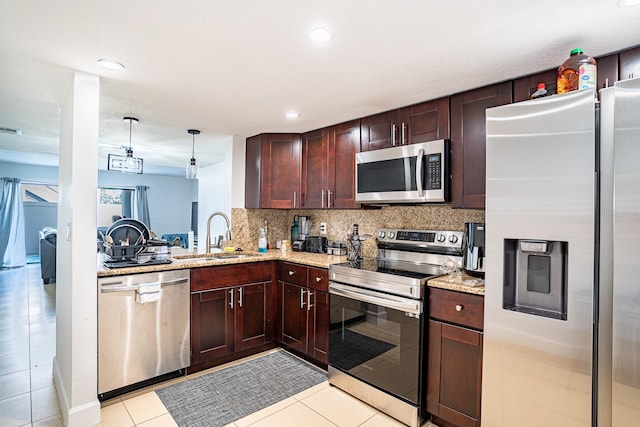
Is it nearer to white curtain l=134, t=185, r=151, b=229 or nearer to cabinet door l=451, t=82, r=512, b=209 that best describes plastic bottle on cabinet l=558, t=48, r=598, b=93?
cabinet door l=451, t=82, r=512, b=209

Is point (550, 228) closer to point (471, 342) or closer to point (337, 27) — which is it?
point (471, 342)

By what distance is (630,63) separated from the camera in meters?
1.73

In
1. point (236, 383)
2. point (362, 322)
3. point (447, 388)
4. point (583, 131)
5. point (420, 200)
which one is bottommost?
point (236, 383)

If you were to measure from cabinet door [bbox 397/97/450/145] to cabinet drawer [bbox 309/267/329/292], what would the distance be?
1.26 m

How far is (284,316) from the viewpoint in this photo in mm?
3238

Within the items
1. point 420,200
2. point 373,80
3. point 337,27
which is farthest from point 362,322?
point 337,27

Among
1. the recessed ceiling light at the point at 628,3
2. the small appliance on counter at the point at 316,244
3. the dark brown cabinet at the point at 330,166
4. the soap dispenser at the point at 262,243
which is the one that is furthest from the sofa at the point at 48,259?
the recessed ceiling light at the point at 628,3

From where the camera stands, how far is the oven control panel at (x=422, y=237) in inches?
103

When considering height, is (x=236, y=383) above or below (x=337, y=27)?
below

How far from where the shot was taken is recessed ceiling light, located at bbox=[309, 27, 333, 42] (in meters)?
1.61

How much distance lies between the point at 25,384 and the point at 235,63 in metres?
2.94

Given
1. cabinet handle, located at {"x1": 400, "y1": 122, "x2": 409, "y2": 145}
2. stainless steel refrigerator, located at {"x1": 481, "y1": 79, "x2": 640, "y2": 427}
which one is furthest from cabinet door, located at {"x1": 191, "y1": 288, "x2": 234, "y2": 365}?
stainless steel refrigerator, located at {"x1": 481, "y1": 79, "x2": 640, "y2": 427}

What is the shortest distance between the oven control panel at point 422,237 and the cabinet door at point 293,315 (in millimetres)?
879

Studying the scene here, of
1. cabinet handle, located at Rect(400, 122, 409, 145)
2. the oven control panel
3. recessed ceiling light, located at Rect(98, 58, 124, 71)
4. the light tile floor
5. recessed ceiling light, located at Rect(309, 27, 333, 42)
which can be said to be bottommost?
the light tile floor
